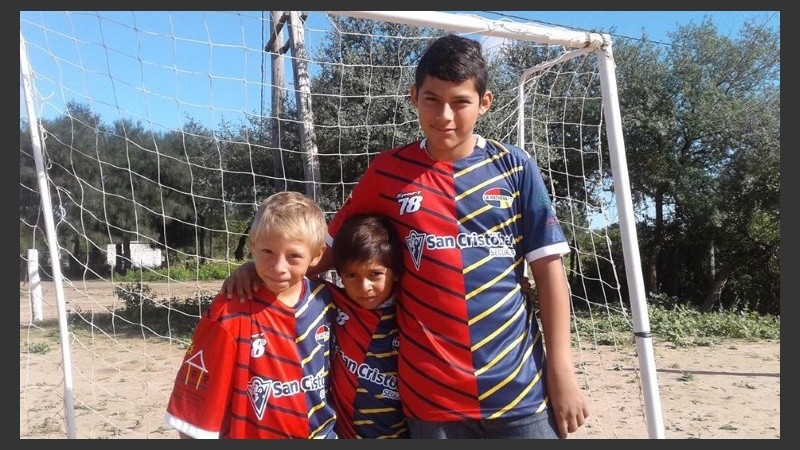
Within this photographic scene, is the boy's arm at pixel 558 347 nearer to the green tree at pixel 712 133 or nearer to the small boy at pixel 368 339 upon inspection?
the small boy at pixel 368 339

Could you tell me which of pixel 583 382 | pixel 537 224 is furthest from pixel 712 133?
pixel 537 224

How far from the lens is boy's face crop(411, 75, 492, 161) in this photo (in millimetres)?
1597

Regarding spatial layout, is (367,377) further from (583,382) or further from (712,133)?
(712,133)

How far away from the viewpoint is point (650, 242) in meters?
11.2

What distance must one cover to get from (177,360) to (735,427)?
544 centimetres

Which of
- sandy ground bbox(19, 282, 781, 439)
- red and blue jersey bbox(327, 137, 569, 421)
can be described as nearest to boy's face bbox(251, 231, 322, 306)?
red and blue jersey bbox(327, 137, 569, 421)

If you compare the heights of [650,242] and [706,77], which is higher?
[706,77]

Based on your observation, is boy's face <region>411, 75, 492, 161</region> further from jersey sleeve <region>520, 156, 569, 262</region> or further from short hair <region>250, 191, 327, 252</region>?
short hair <region>250, 191, 327, 252</region>

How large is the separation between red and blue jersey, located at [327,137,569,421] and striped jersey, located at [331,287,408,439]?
0.05 meters

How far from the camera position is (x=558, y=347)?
1618 mm

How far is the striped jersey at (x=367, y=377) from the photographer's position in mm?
1639

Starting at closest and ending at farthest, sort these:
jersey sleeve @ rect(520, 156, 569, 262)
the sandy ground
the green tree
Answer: jersey sleeve @ rect(520, 156, 569, 262)
the sandy ground
the green tree

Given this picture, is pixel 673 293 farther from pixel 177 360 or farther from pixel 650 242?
pixel 177 360

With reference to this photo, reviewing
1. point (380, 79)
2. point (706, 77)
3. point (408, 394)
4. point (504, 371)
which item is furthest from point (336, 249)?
point (706, 77)
